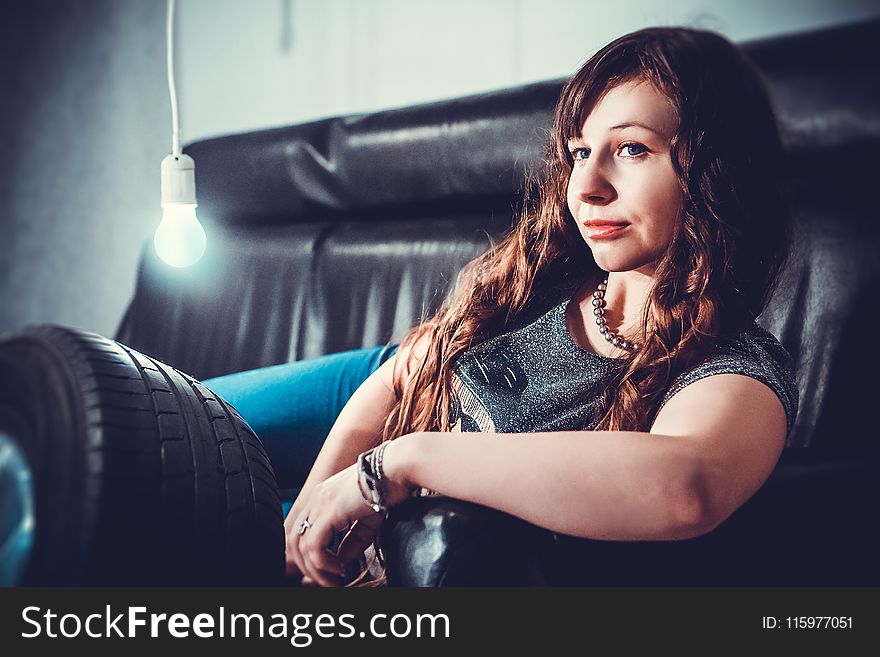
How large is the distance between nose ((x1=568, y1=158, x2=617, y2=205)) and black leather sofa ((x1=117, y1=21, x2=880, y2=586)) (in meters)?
0.30

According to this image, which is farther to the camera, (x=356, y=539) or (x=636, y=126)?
(x=636, y=126)

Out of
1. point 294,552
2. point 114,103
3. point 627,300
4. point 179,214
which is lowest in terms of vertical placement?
point 294,552

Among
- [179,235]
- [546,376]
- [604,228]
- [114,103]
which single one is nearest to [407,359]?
[546,376]

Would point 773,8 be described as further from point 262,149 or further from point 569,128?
point 262,149

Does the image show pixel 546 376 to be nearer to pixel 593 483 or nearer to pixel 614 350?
pixel 614 350

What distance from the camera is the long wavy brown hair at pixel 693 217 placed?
2.69 feet

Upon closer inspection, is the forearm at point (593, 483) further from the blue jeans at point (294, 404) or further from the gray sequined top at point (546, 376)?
the blue jeans at point (294, 404)

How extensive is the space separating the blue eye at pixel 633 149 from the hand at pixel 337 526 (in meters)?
0.39

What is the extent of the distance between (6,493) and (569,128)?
65 cm

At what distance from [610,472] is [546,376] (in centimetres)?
30

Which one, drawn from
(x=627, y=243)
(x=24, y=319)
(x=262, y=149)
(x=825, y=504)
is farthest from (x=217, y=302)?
(x=825, y=504)

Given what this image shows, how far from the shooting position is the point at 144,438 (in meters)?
0.61

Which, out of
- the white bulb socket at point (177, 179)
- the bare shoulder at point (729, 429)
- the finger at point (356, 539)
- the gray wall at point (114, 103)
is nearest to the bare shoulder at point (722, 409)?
the bare shoulder at point (729, 429)

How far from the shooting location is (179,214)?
121 centimetres
